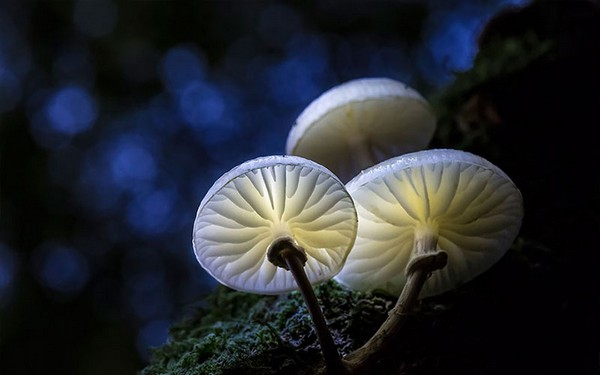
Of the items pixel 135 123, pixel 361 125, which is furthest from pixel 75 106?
pixel 361 125

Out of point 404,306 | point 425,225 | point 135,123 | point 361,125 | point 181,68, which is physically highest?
point 181,68

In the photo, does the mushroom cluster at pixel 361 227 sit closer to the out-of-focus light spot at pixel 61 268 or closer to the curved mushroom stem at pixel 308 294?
the curved mushroom stem at pixel 308 294

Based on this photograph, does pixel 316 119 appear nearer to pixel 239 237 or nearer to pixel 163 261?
pixel 239 237

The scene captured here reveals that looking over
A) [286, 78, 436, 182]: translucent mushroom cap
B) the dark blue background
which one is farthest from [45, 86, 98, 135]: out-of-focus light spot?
[286, 78, 436, 182]: translucent mushroom cap

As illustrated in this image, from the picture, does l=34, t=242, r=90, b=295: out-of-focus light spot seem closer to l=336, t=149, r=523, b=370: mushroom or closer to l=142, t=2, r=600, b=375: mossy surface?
l=142, t=2, r=600, b=375: mossy surface

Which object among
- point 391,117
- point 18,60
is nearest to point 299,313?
point 391,117

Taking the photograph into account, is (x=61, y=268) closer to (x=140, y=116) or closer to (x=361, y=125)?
(x=140, y=116)

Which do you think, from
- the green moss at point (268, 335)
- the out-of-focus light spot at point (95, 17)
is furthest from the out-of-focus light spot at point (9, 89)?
the green moss at point (268, 335)
